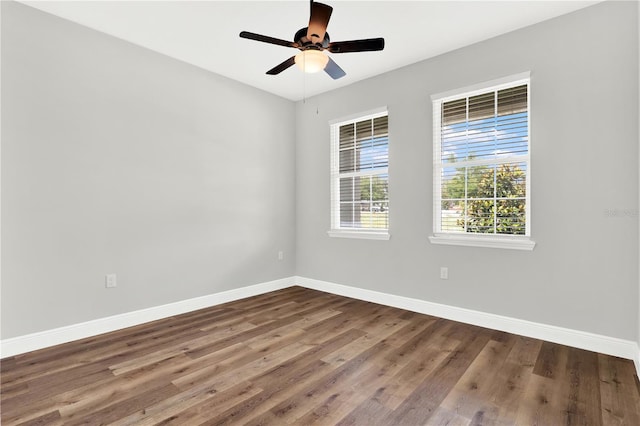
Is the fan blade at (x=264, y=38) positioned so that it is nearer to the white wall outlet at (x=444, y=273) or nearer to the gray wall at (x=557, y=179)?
the gray wall at (x=557, y=179)

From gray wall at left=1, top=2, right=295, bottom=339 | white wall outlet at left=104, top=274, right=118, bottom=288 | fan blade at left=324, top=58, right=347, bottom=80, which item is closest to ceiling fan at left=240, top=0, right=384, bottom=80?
fan blade at left=324, top=58, right=347, bottom=80

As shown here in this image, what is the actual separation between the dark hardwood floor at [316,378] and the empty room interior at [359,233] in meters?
0.02

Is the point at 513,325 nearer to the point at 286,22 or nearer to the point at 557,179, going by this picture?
the point at 557,179

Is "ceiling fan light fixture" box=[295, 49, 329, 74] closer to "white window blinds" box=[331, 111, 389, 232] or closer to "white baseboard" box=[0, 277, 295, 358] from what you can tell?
"white window blinds" box=[331, 111, 389, 232]

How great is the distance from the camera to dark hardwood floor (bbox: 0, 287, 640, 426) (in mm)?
1808

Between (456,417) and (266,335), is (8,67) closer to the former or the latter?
(266,335)

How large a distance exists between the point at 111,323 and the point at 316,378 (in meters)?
2.18

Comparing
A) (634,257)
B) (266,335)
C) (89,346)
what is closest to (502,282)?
(634,257)

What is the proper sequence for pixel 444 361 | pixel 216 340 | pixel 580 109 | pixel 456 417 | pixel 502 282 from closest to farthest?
pixel 456 417
pixel 444 361
pixel 580 109
pixel 216 340
pixel 502 282

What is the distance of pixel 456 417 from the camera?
178 centimetres

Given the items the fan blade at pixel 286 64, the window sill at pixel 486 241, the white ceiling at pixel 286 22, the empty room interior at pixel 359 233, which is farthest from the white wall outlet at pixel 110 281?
the window sill at pixel 486 241

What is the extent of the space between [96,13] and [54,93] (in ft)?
2.58

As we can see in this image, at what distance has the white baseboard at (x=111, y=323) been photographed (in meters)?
2.60

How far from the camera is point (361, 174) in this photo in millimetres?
4273
